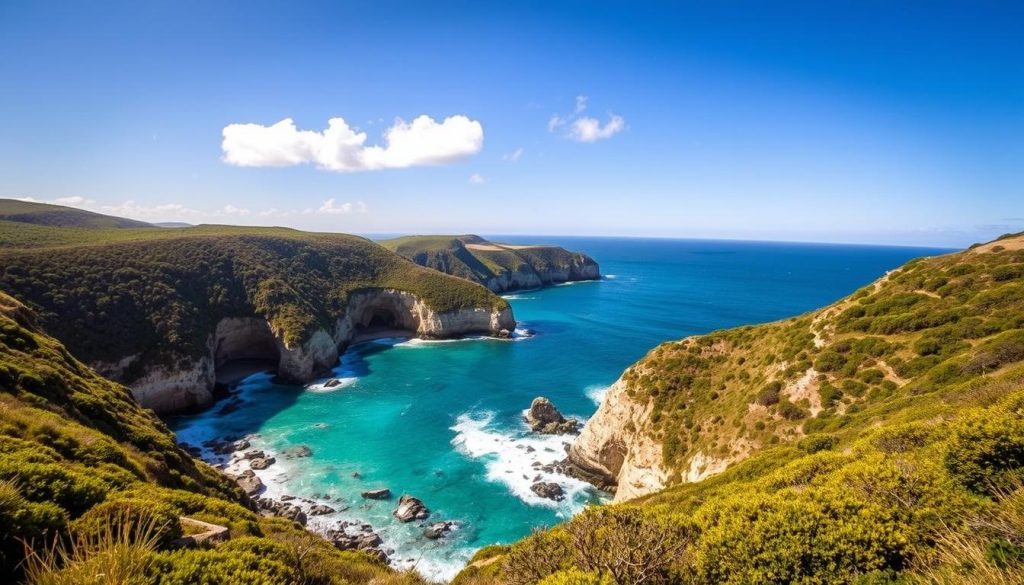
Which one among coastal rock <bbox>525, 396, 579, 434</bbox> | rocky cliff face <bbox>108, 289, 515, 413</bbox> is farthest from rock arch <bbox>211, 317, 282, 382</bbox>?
coastal rock <bbox>525, 396, 579, 434</bbox>

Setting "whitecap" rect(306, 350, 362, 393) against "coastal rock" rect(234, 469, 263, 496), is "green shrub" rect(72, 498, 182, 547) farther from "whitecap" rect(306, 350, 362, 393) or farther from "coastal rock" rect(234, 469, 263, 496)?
"whitecap" rect(306, 350, 362, 393)

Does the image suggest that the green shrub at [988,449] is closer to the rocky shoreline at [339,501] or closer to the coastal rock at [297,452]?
the rocky shoreline at [339,501]

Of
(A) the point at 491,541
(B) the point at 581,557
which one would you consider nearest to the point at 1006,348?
(B) the point at 581,557

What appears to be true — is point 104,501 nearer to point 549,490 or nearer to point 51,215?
point 549,490

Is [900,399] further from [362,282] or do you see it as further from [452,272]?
[452,272]

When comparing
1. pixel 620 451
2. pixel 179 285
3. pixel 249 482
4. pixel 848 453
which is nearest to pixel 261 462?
pixel 249 482
